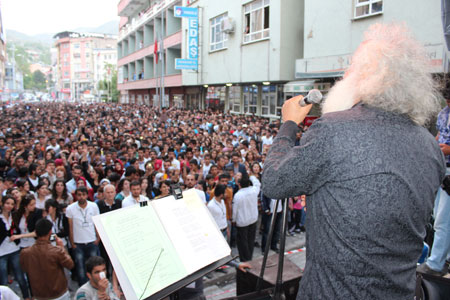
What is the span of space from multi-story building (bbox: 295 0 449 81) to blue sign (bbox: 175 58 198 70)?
34.9ft

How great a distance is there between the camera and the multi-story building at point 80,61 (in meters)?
108

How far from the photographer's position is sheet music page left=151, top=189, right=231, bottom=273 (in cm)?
192

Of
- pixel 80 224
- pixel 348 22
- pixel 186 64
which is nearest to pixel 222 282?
pixel 80 224

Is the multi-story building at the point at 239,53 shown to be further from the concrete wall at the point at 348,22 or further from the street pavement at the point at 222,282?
the street pavement at the point at 222,282

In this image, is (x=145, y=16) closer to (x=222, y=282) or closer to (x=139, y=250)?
(x=222, y=282)

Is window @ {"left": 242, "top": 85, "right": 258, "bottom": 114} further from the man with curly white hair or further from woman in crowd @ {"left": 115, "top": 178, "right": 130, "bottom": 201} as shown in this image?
the man with curly white hair

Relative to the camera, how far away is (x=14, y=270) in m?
5.18

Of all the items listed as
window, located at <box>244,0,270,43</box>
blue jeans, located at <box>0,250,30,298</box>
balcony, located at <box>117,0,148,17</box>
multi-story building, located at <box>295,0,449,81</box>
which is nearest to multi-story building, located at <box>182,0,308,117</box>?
window, located at <box>244,0,270,43</box>

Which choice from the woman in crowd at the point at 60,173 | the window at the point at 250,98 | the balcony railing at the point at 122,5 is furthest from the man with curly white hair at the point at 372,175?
the balcony railing at the point at 122,5

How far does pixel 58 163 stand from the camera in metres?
8.68

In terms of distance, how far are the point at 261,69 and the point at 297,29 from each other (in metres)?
2.83

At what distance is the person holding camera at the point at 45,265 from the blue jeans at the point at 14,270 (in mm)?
984

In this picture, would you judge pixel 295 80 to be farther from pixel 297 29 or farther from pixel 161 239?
pixel 161 239

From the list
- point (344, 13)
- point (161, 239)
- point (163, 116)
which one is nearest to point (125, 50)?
point (163, 116)
